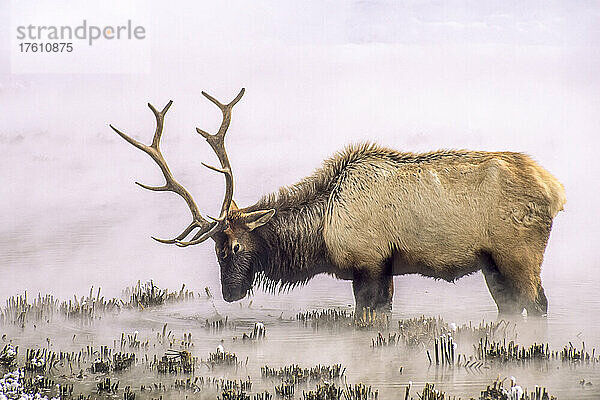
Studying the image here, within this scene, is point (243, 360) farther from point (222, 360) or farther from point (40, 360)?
point (40, 360)

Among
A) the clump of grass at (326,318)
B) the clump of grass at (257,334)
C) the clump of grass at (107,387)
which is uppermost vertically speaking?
the clump of grass at (326,318)

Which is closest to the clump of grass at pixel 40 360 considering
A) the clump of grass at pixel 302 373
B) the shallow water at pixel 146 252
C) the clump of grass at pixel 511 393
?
the shallow water at pixel 146 252

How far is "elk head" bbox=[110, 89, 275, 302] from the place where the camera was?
12.8ft

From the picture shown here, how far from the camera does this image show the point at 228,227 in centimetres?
396

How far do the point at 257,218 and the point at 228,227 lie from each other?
15cm

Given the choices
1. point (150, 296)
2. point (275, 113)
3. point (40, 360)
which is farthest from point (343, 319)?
point (40, 360)

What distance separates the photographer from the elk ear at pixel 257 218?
3.97 m

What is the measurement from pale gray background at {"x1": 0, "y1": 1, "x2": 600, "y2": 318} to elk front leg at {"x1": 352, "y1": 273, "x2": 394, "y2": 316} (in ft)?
1.80

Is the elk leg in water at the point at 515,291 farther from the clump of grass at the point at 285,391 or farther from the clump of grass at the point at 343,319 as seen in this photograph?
the clump of grass at the point at 285,391

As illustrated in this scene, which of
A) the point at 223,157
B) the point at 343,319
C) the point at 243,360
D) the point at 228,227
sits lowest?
the point at 243,360

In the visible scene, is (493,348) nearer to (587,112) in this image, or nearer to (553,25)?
(587,112)

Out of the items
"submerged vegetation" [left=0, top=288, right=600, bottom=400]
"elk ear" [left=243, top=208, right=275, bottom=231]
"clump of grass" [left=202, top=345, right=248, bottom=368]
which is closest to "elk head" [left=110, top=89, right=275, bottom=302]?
"elk ear" [left=243, top=208, right=275, bottom=231]

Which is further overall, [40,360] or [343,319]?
[343,319]

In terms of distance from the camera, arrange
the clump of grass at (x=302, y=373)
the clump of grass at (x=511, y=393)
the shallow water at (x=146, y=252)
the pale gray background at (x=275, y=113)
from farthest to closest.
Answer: the pale gray background at (x=275, y=113)
the shallow water at (x=146, y=252)
the clump of grass at (x=302, y=373)
the clump of grass at (x=511, y=393)
